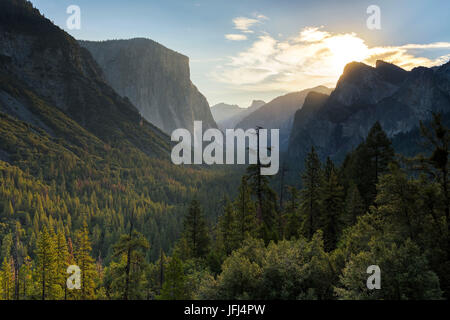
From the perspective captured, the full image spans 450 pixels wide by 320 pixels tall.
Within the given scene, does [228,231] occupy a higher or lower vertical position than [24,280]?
higher

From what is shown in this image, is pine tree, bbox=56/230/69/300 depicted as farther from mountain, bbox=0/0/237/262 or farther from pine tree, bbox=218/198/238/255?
mountain, bbox=0/0/237/262

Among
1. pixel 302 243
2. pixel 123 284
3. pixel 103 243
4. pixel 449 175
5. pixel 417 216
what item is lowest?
pixel 103 243

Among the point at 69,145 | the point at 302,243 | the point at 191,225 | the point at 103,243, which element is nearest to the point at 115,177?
the point at 69,145

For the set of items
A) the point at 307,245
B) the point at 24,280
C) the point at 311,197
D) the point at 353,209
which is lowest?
the point at 24,280

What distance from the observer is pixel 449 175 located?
15320 mm

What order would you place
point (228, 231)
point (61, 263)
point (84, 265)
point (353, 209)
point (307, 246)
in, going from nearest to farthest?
point (307, 246) < point (353, 209) < point (84, 265) < point (61, 263) < point (228, 231)

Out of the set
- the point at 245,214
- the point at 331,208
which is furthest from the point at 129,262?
the point at 331,208

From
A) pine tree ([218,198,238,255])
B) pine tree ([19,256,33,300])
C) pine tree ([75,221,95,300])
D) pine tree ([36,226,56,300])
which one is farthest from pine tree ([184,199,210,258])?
pine tree ([19,256,33,300])

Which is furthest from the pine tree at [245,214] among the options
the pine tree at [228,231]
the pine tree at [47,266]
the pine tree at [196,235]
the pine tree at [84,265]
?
the pine tree at [47,266]

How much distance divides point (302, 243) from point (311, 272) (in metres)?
2.69

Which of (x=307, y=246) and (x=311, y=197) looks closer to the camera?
(x=307, y=246)

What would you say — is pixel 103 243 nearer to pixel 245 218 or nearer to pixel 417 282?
pixel 245 218

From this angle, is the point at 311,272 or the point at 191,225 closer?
the point at 311,272

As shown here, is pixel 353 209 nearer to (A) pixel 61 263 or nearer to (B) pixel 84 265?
(B) pixel 84 265
